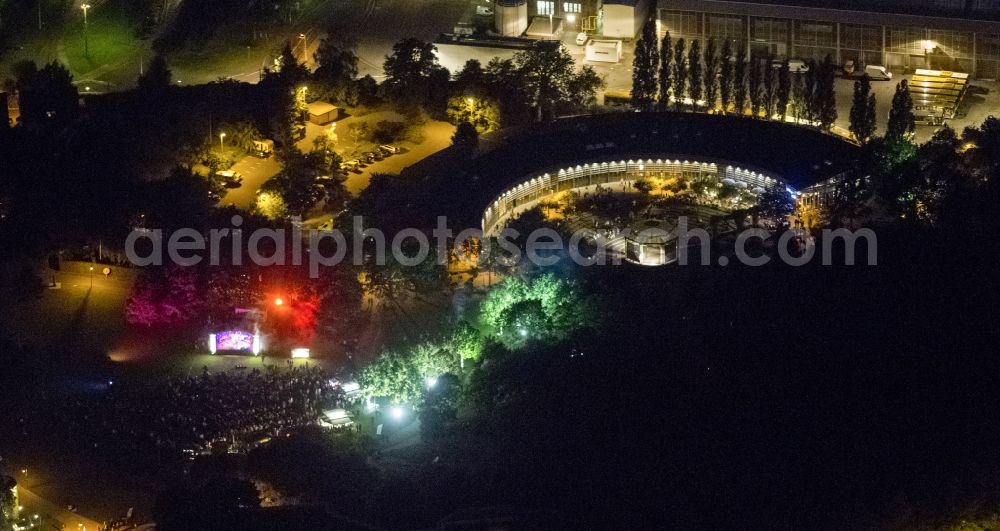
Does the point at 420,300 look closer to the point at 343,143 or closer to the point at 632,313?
the point at 632,313

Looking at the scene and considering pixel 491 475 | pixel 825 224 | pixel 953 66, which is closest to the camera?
pixel 491 475

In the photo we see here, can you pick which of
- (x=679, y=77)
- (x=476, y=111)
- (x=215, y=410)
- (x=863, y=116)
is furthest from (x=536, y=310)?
(x=679, y=77)

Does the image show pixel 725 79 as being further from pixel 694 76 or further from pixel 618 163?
pixel 618 163

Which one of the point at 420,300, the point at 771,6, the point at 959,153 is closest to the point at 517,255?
the point at 420,300

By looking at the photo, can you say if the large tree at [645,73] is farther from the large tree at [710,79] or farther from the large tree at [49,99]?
the large tree at [49,99]

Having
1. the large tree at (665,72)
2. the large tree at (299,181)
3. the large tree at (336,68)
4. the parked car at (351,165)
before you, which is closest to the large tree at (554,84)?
the large tree at (665,72)

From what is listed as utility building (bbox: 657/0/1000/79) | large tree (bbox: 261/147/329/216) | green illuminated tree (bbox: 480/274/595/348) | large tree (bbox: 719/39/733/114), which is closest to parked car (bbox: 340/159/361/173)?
large tree (bbox: 261/147/329/216)
